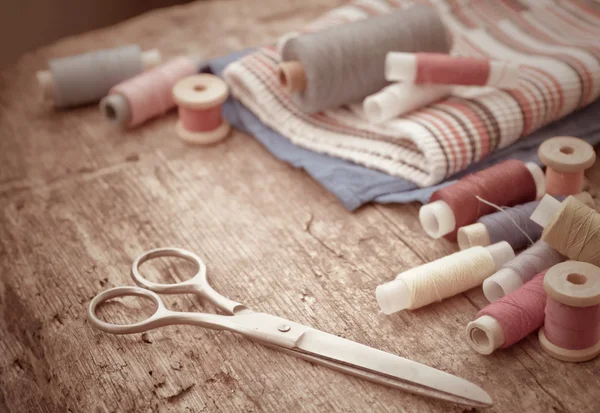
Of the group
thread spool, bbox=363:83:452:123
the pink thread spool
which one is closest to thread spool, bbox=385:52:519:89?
thread spool, bbox=363:83:452:123

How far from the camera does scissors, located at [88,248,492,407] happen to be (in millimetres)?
871

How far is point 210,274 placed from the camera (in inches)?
43.8

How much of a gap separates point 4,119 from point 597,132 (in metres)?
1.14

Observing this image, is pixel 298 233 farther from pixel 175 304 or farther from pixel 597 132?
pixel 597 132

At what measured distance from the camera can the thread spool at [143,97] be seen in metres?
1.44

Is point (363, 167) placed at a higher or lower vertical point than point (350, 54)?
lower

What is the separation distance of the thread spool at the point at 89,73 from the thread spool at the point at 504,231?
810 mm

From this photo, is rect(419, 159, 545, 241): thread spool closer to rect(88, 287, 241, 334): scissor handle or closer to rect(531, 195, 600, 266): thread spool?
rect(531, 195, 600, 266): thread spool

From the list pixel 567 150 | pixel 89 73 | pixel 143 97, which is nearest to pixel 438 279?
pixel 567 150

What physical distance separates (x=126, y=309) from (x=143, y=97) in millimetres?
533

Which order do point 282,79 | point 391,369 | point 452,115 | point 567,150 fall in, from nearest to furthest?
point 391,369 → point 567,150 → point 452,115 → point 282,79

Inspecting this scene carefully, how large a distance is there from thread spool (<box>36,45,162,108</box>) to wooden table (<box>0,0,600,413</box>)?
35 mm

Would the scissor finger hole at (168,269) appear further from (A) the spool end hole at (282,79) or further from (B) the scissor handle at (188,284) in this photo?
(A) the spool end hole at (282,79)

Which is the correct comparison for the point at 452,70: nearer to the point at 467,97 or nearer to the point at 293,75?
the point at 467,97
